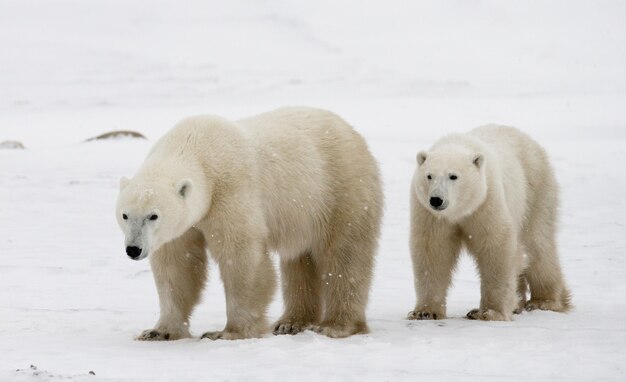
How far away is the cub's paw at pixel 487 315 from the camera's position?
604 centimetres

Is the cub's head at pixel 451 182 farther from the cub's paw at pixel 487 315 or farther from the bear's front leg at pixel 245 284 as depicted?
the bear's front leg at pixel 245 284

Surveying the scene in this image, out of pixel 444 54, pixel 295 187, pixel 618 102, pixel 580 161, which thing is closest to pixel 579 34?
pixel 444 54

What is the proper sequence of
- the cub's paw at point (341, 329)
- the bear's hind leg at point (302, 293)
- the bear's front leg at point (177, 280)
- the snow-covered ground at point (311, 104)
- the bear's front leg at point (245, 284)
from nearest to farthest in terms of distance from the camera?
the snow-covered ground at point (311, 104)
the bear's front leg at point (245, 284)
the bear's front leg at point (177, 280)
the cub's paw at point (341, 329)
the bear's hind leg at point (302, 293)

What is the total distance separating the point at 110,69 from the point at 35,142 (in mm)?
12142

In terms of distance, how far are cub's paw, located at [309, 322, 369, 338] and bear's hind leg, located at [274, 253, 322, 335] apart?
29cm

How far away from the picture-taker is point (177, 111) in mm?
24031

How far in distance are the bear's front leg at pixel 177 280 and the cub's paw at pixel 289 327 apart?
2.08ft

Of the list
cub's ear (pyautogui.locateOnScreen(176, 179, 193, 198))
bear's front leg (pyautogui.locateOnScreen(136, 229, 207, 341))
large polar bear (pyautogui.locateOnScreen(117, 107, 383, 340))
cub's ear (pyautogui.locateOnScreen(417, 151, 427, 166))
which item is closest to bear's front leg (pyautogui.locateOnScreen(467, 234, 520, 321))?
cub's ear (pyautogui.locateOnScreen(417, 151, 427, 166))

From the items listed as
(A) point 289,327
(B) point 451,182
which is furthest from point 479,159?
(A) point 289,327

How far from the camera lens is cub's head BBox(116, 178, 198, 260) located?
4691mm

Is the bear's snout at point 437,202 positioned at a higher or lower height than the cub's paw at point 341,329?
higher

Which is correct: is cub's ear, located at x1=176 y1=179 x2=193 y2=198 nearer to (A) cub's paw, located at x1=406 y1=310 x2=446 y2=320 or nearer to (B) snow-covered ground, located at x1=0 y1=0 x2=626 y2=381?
(B) snow-covered ground, located at x1=0 y1=0 x2=626 y2=381

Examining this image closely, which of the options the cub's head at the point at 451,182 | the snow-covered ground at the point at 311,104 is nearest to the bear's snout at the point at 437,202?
the cub's head at the point at 451,182

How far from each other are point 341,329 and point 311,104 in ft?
62.2
